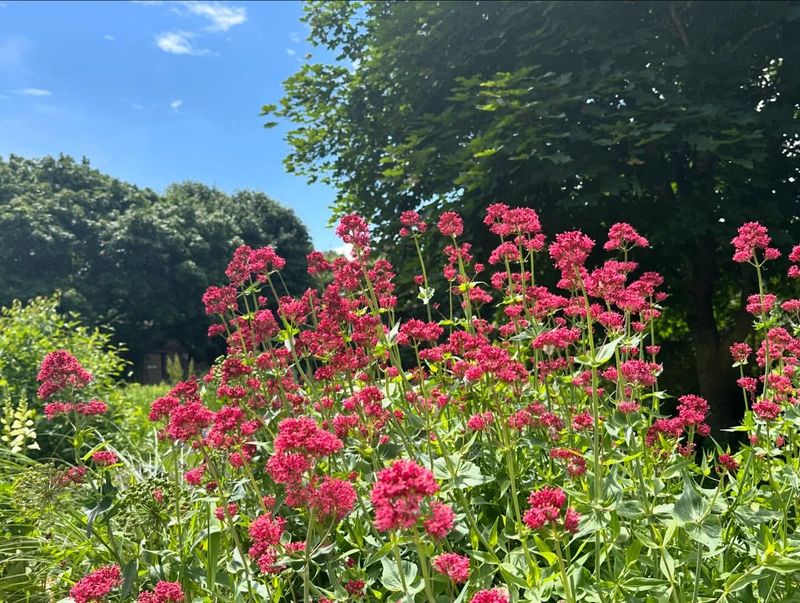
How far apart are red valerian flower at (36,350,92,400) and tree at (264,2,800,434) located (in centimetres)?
629

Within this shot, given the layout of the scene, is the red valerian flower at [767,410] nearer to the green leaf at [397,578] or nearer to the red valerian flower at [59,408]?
the green leaf at [397,578]

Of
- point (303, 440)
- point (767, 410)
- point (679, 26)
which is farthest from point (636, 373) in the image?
point (679, 26)

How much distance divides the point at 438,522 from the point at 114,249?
122 ft

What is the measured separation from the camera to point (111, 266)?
3456 centimetres

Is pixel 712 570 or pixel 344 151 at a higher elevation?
pixel 344 151

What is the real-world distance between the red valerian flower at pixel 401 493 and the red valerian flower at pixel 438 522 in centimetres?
21

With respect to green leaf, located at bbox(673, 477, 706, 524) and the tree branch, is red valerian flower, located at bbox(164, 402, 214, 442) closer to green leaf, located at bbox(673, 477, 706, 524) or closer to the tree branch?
green leaf, located at bbox(673, 477, 706, 524)

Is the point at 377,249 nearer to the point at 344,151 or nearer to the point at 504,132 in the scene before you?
the point at 344,151

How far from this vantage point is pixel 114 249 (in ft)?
112

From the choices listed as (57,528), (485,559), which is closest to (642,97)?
(485,559)

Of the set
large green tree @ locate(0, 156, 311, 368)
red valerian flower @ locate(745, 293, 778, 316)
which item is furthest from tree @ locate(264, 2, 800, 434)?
large green tree @ locate(0, 156, 311, 368)

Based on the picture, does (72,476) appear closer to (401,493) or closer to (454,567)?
(454,567)

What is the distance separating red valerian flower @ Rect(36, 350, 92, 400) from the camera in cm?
304

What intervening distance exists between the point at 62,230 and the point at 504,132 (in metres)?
32.3
